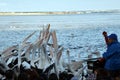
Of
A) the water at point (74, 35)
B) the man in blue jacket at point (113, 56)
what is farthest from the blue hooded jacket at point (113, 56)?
the water at point (74, 35)

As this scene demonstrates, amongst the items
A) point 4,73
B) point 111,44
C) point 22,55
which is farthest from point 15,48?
point 111,44

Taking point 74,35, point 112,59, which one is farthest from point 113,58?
point 74,35

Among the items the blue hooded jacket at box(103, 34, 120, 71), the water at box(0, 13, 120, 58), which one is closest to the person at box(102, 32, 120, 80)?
the blue hooded jacket at box(103, 34, 120, 71)

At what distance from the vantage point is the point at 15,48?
10.6m

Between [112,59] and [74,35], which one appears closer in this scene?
[112,59]

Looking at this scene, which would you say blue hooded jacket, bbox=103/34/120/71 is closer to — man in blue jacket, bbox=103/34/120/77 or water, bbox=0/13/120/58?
man in blue jacket, bbox=103/34/120/77

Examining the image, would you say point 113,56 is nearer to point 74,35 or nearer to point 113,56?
point 113,56

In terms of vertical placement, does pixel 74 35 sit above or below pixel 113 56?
below

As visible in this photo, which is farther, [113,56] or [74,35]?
[74,35]

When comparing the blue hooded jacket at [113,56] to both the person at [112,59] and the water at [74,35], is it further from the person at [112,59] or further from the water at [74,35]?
the water at [74,35]

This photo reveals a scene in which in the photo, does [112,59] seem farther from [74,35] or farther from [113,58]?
[74,35]

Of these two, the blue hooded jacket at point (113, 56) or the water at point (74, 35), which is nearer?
the blue hooded jacket at point (113, 56)

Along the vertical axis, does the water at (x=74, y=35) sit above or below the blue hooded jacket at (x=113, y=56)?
below

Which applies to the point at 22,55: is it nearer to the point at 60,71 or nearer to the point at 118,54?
the point at 60,71
